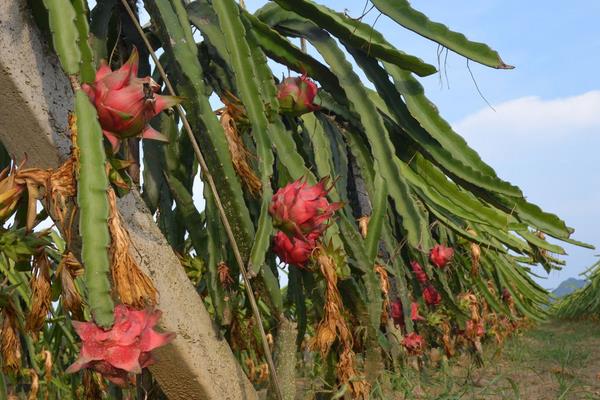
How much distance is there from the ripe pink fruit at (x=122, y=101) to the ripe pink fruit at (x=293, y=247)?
574 mm

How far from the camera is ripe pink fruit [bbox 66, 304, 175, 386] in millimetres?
1100

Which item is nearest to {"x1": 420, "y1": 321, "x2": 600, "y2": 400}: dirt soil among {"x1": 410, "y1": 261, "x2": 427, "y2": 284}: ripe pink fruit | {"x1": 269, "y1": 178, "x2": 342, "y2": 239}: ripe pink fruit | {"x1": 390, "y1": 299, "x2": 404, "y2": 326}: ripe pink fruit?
{"x1": 390, "y1": 299, "x2": 404, "y2": 326}: ripe pink fruit

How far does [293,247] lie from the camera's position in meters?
1.79

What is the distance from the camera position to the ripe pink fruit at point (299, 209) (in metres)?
1.70

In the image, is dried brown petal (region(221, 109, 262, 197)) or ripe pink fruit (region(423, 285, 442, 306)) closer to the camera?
dried brown petal (region(221, 109, 262, 197))

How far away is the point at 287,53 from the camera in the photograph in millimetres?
2248

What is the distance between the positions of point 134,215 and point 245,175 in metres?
0.37

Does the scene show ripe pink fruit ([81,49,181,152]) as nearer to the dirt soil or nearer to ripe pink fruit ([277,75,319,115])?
ripe pink fruit ([277,75,319,115])

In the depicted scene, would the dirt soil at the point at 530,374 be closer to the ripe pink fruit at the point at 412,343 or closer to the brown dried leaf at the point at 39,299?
the ripe pink fruit at the point at 412,343

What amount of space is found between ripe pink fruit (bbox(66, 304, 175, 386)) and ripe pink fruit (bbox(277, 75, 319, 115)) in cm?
117

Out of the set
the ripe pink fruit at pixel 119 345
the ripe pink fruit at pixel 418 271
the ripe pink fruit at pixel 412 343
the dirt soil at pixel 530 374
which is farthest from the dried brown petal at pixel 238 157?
the ripe pink fruit at pixel 412 343

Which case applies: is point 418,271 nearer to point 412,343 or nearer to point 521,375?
point 412,343

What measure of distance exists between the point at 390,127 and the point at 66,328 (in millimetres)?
1905

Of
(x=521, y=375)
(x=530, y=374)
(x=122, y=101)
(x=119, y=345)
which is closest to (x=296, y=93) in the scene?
(x=122, y=101)
